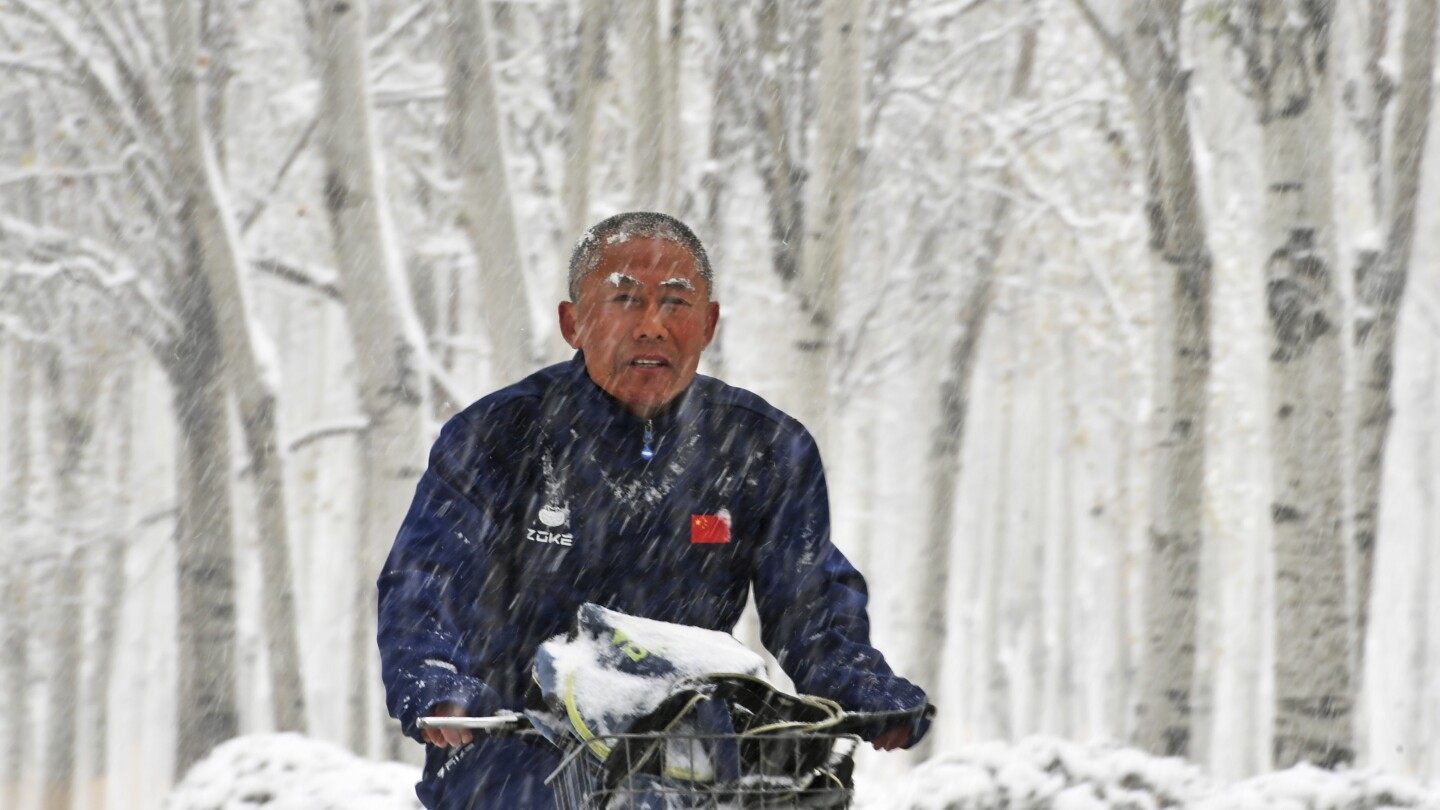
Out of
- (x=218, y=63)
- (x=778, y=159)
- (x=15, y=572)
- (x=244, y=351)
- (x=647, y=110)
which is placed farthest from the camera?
(x=15, y=572)

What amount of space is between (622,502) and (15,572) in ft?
76.3

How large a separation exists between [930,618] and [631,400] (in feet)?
53.4

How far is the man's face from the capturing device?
132 inches

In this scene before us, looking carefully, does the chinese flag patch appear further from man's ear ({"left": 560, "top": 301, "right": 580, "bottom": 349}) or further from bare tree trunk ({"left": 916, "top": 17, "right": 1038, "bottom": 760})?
bare tree trunk ({"left": 916, "top": 17, "right": 1038, "bottom": 760})

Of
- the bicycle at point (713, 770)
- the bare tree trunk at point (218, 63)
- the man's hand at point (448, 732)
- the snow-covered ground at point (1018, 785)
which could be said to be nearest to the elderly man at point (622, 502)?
the man's hand at point (448, 732)

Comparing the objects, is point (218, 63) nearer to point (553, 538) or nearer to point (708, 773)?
point (553, 538)

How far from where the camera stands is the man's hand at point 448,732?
9.12 ft

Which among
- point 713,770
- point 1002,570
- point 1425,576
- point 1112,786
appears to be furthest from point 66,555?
point 713,770

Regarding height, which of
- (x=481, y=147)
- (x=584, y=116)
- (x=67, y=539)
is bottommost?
(x=67, y=539)

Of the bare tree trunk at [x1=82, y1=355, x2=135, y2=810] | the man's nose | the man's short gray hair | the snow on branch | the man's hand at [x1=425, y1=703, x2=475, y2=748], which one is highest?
the snow on branch

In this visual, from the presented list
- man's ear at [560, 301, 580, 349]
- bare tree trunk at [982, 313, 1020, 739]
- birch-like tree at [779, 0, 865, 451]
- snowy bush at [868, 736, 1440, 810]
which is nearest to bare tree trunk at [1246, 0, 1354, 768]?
snowy bush at [868, 736, 1440, 810]

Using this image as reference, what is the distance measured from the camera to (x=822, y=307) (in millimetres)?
12422

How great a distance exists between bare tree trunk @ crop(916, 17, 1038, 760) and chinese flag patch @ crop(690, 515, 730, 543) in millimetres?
16023

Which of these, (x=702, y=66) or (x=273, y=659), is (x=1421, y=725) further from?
(x=273, y=659)
